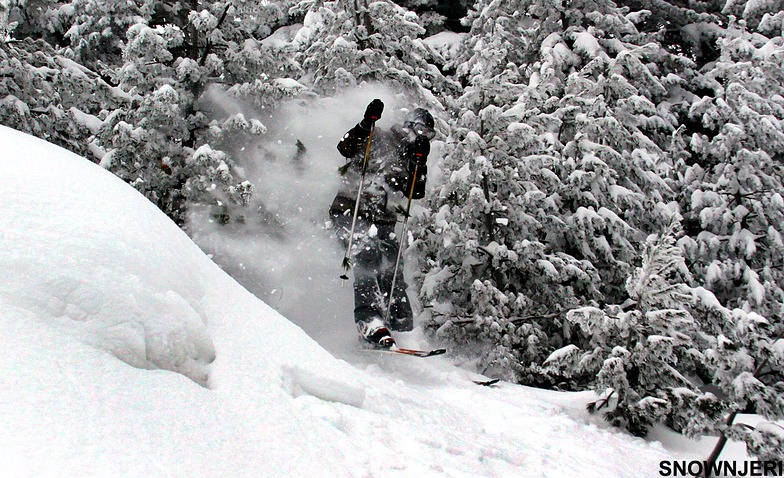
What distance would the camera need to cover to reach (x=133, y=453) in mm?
2023

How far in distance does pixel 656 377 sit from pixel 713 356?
0.68 meters

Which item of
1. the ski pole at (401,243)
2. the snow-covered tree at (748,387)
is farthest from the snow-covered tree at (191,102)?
the snow-covered tree at (748,387)

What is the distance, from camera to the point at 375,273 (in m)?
8.16

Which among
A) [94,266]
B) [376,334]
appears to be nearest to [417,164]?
[376,334]

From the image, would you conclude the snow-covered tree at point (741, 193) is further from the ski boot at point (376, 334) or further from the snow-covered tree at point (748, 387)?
the ski boot at point (376, 334)

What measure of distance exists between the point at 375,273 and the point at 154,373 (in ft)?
18.1

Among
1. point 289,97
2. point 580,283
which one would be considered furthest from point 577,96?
point 289,97

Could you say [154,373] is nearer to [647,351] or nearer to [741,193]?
[647,351]

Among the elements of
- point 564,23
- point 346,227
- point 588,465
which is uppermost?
point 564,23

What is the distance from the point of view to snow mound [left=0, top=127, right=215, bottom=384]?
2.49 metres

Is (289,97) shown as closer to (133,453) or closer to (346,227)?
(346,227)

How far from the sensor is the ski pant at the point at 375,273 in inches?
306

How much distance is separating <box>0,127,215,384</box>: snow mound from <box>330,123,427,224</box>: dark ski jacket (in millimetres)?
5153

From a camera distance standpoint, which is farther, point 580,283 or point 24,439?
point 580,283
